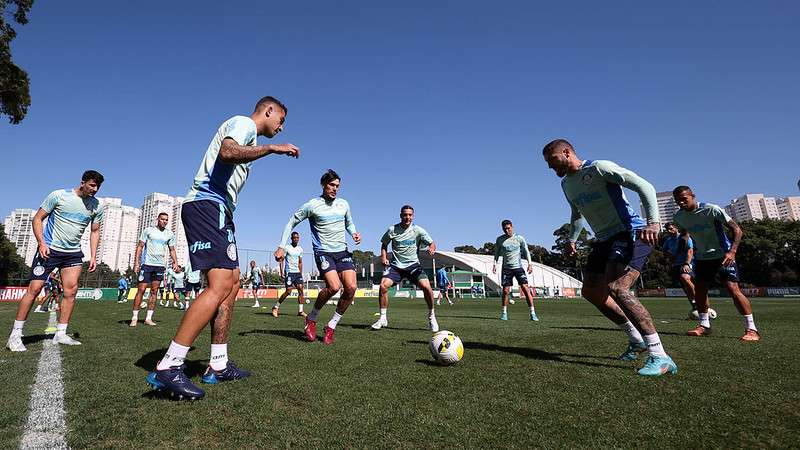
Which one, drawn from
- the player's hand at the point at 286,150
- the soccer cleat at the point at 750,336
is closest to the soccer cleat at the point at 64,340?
the player's hand at the point at 286,150

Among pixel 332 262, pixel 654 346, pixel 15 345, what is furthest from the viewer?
pixel 332 262

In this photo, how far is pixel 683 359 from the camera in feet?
14.9

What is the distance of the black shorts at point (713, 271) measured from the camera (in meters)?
7.19

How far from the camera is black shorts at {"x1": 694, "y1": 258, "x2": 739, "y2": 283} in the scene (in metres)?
7.19

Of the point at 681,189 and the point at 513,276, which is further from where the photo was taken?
the point at 513,276

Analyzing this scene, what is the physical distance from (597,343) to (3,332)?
1066 centimetres

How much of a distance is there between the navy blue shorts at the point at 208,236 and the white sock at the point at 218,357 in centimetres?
80

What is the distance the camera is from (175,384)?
302cm

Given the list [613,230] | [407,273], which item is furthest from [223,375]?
[407,273]

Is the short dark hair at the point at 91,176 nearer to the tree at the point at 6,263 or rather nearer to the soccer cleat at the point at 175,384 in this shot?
the soccer cleat at the point at 175,384

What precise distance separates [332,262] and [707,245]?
22.0ft

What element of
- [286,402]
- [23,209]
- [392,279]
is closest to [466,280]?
[392,279]

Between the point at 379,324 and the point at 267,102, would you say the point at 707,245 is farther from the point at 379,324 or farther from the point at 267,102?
the point at 267,102

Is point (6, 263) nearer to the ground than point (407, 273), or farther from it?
farther from it
